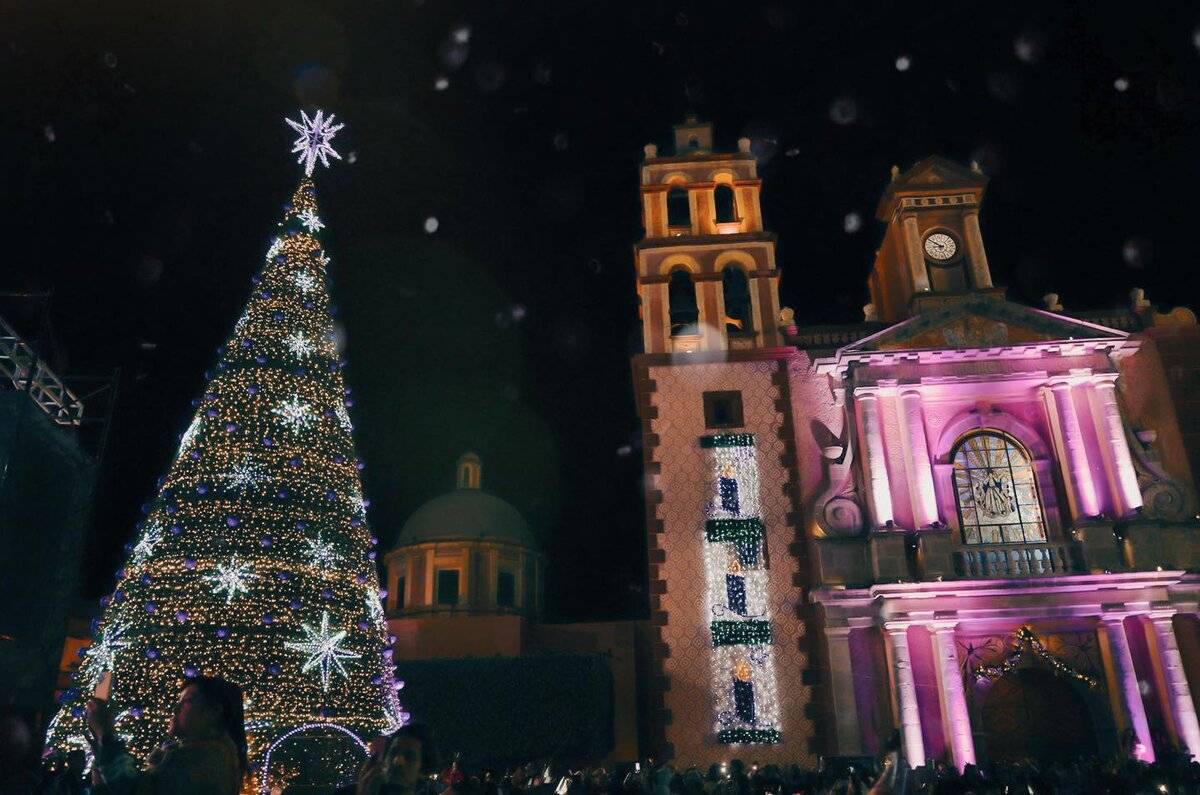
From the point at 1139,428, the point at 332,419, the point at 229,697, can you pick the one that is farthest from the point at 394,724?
the point at 1139,428

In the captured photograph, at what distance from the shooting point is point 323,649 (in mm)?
17141

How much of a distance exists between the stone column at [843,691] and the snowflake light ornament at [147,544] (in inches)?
571

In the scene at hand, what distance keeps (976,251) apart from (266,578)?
67.5 feet

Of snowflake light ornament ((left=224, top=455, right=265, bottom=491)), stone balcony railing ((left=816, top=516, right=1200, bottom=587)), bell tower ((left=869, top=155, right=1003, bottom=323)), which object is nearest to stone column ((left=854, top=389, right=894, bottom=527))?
stone balcony railing ((left=816, top=516, right=1200, bottom=587))

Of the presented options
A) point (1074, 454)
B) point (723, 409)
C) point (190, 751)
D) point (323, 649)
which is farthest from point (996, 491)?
point (190, 751)

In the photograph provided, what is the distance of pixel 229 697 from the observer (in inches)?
154

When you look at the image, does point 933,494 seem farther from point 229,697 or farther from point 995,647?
point 229,697

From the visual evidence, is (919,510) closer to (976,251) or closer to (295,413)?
(976,251)

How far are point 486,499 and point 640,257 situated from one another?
64.2ft

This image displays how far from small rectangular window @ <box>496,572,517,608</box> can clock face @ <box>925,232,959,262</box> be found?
23216mm

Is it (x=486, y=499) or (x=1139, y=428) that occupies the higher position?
(x=486, y=499)

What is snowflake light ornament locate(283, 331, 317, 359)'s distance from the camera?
18969mm

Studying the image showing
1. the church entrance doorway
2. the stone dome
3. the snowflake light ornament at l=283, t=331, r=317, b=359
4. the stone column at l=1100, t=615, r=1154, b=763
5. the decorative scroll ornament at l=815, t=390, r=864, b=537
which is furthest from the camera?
the stone dome

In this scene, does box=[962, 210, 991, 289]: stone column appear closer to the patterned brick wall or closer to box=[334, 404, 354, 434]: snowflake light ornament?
the patterned brick wall
